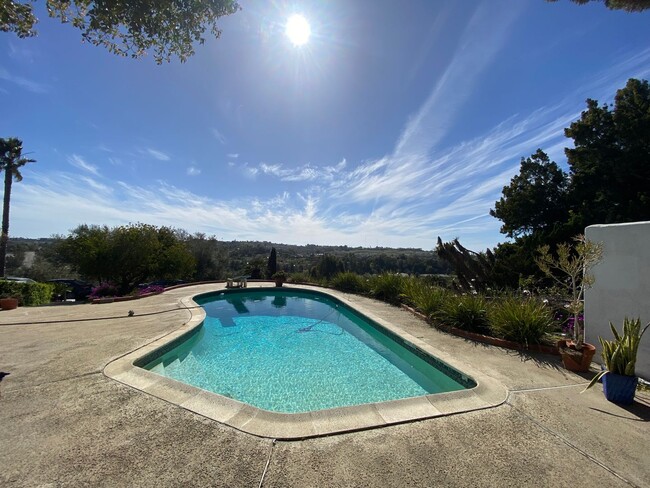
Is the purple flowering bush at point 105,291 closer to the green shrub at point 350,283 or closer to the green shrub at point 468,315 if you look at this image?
the green shrub at point 350,283

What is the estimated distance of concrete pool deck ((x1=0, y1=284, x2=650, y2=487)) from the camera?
1.97 meters

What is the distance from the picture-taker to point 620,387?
3080 millimetres

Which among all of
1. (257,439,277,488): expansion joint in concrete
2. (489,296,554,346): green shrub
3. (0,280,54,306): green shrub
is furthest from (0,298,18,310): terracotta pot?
(489,296,554,346): green shrub

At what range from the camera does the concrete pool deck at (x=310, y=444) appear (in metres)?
1.97

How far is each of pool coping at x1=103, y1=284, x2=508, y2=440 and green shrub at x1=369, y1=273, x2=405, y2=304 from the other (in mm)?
6312

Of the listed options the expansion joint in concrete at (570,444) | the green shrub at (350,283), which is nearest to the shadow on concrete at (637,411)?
the expansion joint in concrete at (570,444)

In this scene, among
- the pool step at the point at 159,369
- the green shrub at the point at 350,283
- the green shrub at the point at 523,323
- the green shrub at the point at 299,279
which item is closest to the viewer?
the pool step at the point at 159,369

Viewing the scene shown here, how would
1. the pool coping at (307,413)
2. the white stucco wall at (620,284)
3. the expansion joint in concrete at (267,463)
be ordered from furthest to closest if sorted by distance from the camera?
the white stucco wall at (620,284) → the pool coping at (307,413) → the expansion joint in concrete at (267,463)

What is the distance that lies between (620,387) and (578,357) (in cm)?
99

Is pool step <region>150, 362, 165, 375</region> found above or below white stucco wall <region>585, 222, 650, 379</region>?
below

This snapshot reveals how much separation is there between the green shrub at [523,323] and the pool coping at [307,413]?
68.4 inches

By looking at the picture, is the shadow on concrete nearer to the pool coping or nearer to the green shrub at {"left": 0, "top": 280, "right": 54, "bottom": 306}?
the pool coping

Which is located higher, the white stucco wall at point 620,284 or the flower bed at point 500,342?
the white stucco wall at point 620,284

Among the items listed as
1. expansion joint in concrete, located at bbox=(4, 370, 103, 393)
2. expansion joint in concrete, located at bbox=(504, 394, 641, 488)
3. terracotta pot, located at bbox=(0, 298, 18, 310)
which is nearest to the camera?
expansion joint in concrete, located at bbox=(504, 394, 641, 488)
